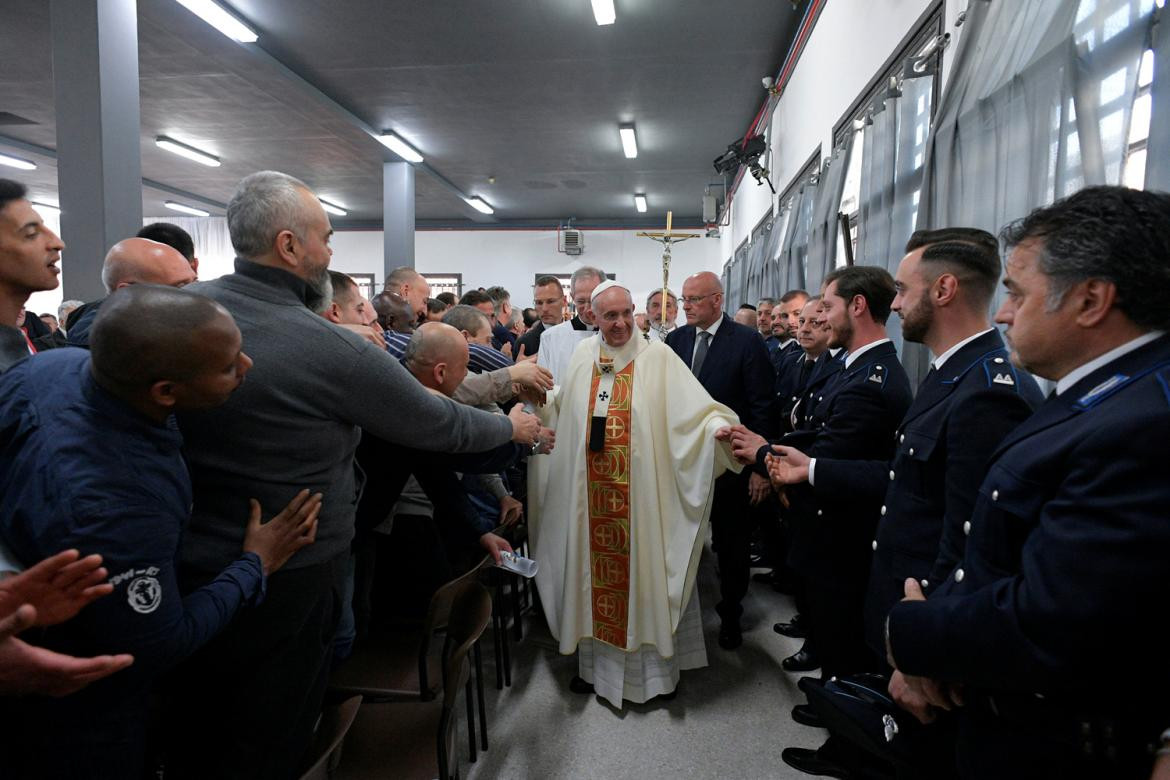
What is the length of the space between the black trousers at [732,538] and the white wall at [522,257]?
1038 centimetres

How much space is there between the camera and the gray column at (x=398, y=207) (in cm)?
920

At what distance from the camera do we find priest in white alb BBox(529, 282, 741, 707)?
2.51 meters

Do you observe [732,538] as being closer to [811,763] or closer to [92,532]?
[811,763]

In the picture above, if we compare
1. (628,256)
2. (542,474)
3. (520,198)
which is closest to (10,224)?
(542,474)

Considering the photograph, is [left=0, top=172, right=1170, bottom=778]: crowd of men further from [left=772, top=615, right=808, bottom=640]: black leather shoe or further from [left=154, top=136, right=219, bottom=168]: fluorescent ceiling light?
[left=154, top=136, right=219, bottom=168]: fluorescent ceiling light

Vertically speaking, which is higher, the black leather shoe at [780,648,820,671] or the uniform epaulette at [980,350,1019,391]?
the uniform epaulette at [980,350,1019,391]

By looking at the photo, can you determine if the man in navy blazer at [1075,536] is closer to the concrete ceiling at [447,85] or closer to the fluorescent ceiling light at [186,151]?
the concrete ceiling at [447,85]

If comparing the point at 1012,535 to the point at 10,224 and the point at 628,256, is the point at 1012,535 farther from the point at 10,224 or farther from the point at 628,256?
the point at 628,256

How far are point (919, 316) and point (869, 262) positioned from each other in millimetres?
1661

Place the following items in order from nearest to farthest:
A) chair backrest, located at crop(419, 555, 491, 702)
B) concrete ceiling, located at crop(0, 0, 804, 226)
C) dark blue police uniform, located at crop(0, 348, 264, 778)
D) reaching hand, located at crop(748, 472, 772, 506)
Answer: dark blue police uniform, located at crop(0, 348, 264, 778)
chair backrest, located at crop(419, 555, 491, 702)
reaching hand, located at crop(748, 472, 772, 506)
concrete ceiling, located at crop(0, 0, 804, 226)

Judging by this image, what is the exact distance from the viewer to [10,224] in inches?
54.6

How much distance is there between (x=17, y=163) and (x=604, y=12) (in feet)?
32.1

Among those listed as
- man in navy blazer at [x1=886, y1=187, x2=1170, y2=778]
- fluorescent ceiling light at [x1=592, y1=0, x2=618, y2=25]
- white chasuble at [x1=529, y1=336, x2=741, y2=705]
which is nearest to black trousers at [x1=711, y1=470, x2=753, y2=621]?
white chasuble at [x1=529, y1=336, x2=741, y2=705]

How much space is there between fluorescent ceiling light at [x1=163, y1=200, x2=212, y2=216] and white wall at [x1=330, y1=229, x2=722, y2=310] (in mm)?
2783
